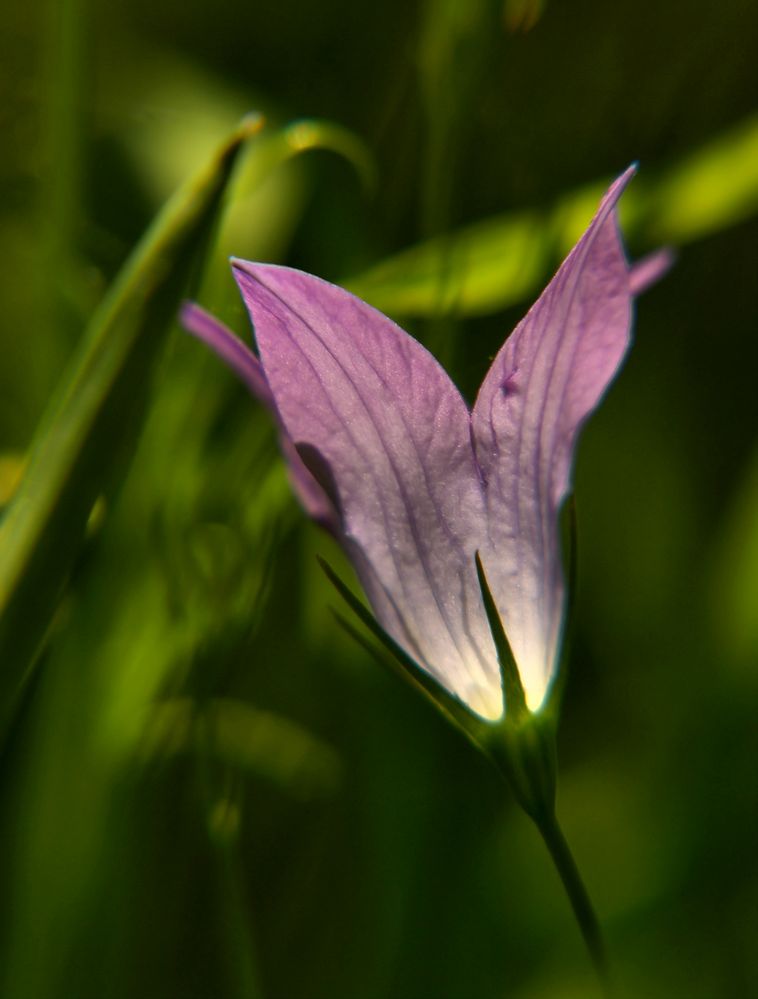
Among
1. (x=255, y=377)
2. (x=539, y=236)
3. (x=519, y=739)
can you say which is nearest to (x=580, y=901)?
(x=519, y=739)

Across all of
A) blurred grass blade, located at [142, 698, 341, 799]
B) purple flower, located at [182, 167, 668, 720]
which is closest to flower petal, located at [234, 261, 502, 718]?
purple flower, located at [182, 167, 668, 720]

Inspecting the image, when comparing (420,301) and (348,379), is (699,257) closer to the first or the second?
(420,301)

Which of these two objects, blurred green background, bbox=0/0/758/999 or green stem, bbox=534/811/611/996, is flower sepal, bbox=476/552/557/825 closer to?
green stem, bbox=534/811/611/996

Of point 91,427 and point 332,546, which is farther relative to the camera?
point 332,546

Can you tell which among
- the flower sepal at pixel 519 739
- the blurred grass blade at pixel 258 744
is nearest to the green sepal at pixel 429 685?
the flower sepal at pixel 519 739

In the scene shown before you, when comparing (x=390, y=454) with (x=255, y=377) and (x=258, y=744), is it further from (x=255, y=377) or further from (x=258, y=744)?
(x=258, y=744)
